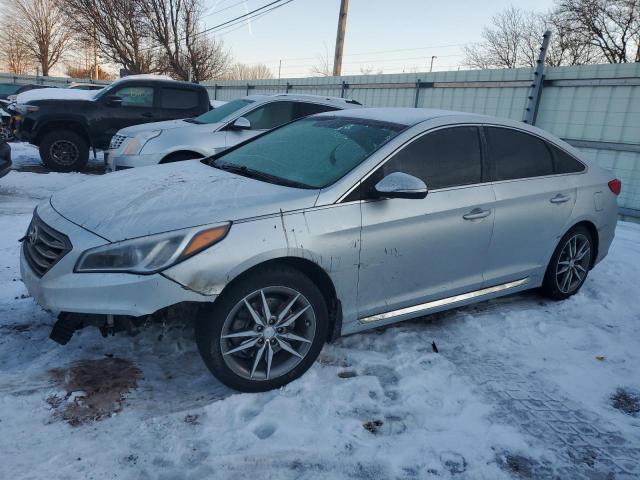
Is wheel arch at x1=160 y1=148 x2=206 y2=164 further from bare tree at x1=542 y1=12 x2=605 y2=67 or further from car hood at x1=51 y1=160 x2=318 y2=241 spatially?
bare tree at x1=542 y1=12 x2=605 y2=67

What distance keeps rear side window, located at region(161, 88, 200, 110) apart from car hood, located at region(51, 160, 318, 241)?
7246 mm

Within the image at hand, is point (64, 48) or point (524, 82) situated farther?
point (64, 48)

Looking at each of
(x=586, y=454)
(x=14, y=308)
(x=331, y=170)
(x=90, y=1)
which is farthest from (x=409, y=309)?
(x=90, y=1)

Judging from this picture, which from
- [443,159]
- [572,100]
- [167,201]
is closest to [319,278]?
[167,201]

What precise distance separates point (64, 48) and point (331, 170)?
56.9 m

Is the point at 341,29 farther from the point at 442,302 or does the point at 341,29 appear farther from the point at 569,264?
the point at 442,302

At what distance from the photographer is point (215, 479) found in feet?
7.27

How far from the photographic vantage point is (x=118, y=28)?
97.8ft

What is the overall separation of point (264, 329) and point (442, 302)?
1.42 metres

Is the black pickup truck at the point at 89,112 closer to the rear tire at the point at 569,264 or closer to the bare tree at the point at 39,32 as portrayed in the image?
the rear tire at the point at 569,264

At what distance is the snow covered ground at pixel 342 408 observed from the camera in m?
2.35

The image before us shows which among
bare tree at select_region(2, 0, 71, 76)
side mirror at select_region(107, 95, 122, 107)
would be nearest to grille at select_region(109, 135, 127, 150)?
side mirror at select_region(107, 95, 122, 107)

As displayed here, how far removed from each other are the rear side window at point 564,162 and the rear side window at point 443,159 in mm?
942

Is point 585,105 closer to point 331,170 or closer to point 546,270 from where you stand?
point 546,270
